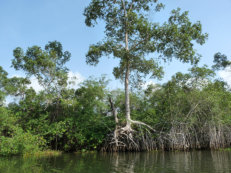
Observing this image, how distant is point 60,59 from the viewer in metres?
18.3

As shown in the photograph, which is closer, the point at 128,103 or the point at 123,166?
the point at 123,166

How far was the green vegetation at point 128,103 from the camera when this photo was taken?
41.2 ft

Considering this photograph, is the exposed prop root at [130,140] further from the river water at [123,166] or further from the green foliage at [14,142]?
the river water at [123,166]

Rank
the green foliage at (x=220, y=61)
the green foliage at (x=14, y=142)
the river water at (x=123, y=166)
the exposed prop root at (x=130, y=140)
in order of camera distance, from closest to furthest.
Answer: the river water at (x=123, y=166), the green foliage at (x=14, y=142), the exposed prop root at (x=130, y=140), the green foliage at (x=220, y=61)

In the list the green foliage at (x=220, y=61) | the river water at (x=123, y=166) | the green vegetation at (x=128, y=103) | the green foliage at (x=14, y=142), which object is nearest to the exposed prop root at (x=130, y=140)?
the green vegetation at (x=128, y=103)

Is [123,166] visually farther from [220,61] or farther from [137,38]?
[220,61]

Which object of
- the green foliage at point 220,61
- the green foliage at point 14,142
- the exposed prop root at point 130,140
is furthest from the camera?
the green foliage at point 220,61

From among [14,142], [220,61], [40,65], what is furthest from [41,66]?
[220,61]

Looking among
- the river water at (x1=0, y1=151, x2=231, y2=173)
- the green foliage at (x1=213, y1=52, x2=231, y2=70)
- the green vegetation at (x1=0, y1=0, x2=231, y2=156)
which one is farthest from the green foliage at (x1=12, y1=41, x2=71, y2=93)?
the green foliage at (x1=213, y1=52, x2=231, y2=70)

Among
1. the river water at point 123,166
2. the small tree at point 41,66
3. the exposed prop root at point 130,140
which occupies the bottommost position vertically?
the river water at point 123,166

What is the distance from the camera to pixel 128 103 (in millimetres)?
13070

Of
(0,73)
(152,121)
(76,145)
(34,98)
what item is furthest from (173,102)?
(0,73)

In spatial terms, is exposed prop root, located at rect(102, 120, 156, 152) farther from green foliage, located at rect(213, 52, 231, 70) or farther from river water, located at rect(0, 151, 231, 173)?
→ green foliage, located at rect(213, 52, 231, 70)

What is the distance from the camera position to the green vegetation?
12.6m
